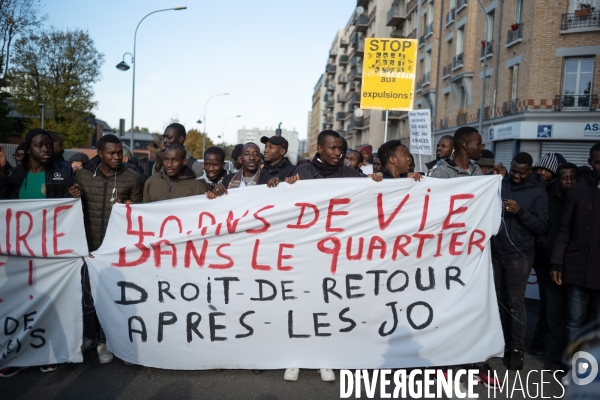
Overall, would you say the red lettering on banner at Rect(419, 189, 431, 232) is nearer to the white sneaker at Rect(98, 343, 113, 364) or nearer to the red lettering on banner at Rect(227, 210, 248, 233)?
the red lettering on banner at Rect(227, 210, 248, 233)

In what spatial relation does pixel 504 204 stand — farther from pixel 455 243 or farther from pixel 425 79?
pixel 425 79

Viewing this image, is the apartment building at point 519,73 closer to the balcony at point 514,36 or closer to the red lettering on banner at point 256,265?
the balcony at point 514,36

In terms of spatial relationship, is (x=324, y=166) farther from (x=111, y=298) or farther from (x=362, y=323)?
(x=111, y=298)

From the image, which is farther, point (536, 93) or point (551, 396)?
point (536, 93)

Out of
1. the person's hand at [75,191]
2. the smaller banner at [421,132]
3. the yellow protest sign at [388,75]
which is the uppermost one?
the yellow protest sign at [388,75]

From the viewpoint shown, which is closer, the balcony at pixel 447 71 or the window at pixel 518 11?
the window at pixel 518 11

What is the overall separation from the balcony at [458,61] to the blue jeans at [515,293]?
83.2 feet

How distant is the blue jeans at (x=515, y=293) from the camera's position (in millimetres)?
4703

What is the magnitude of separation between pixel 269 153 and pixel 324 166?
140 cm

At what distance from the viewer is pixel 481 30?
26688 millimetres

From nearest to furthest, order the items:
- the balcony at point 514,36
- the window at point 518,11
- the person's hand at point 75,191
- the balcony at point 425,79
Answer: the person's hand at point 75,191, the balcony at point 514,36, the window at point 518,11, the balcony at point 425,79

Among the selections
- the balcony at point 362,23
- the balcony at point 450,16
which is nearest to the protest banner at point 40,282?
the balcony at point 450,16

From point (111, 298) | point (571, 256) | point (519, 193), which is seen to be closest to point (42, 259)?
point (111, 298)

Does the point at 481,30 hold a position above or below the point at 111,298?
above
